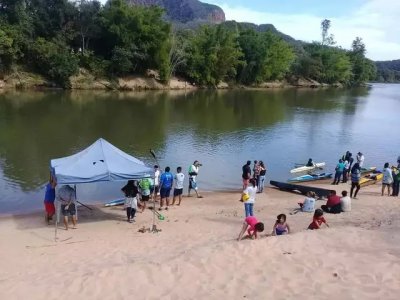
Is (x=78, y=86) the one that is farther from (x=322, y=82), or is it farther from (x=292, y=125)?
(x=322, y=82)

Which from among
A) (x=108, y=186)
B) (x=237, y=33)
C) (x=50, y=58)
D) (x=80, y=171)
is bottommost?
(x=108, y=186)

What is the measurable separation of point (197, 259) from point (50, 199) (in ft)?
22.0

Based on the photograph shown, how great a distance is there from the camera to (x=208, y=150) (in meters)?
30.8

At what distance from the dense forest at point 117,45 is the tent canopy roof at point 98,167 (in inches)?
2018

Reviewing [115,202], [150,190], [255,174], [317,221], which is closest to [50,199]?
[115,202]

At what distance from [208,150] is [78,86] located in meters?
43.7

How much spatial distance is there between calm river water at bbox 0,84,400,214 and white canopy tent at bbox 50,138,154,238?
14.0 ft

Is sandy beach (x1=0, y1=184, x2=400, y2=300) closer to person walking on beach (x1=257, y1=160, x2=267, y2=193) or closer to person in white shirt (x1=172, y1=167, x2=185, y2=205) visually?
person in white shirt (x1=172, y1=167, x2=185, y2=205)

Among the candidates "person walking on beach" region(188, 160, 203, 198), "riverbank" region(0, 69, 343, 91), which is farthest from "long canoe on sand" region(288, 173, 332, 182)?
"riverbank" region(0, 69, 343, 91)

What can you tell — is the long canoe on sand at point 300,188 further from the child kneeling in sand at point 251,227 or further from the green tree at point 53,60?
the green tree at point 53,60

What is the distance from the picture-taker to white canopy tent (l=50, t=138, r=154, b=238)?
562 inches

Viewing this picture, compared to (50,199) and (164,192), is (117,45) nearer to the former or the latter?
(164,192)

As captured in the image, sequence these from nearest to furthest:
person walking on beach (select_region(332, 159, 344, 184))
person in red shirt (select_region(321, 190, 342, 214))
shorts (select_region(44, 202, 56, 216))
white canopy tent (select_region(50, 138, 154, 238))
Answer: white canopy tent (select_region(50, 138, 154, 238)) → shorts (select_region(44, 202, 56, 216)) → person in red shirt (select_region(321, 190, 342, 214)) → person walking on beach (select_region(332, 159, 344, 184))

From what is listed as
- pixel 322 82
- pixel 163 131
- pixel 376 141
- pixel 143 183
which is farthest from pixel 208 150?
pixel 322 82
